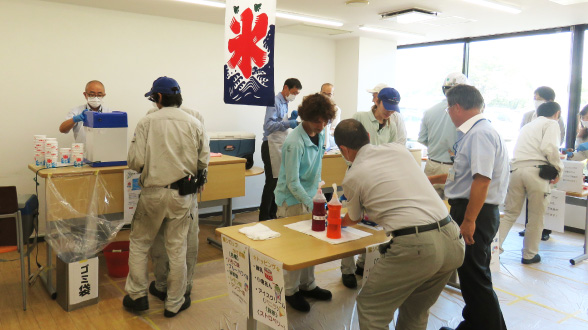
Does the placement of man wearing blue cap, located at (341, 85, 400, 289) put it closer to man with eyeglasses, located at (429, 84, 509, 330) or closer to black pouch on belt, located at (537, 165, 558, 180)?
man with eyeglasses, located at (429, 84, 509, 330)

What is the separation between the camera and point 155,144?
9.81 ft

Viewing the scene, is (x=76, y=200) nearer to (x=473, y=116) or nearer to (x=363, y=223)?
(x=363, y=223)

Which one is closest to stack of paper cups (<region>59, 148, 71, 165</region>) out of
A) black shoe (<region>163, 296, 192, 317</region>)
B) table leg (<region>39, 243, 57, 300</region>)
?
table leg (<region>39, 243, 57, 300</region>)

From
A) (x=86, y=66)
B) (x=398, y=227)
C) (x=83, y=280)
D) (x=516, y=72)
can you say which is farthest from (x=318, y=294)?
(x=516, y=72)

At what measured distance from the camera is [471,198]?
96.9 inches

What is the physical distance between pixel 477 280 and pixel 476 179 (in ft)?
2.03

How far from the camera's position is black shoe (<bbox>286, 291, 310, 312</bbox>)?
321 centimetres

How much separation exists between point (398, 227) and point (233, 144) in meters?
3.35

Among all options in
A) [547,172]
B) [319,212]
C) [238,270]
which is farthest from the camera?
[547,172]

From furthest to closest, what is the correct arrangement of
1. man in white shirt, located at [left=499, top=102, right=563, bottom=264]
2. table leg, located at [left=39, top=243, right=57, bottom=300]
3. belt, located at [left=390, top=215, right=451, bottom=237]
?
man in white shirt, located at [left=499, top=102, right=563, bottom=264] → table leg, located at [left=39, top=243, right=57, bottom=300] → belt, located at [left=390, top=215, right=451, bottom=237]

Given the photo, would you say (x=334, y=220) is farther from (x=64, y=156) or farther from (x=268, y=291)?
(x=64, y=156)

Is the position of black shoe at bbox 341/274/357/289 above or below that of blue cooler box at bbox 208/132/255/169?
below

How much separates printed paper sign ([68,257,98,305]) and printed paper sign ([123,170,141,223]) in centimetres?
58

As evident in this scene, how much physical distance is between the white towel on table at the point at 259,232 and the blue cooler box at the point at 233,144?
2522mm
